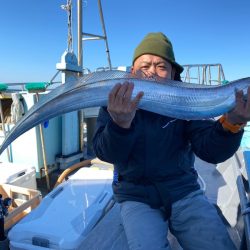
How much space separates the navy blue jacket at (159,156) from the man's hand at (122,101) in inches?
9.5

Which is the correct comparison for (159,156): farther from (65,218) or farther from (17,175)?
(17,175)

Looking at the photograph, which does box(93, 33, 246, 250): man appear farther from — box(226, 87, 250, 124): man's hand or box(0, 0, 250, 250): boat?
box(0, 0, 250, 250): boat

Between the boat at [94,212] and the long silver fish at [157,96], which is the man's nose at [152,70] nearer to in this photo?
the long silver fish at [157,96]

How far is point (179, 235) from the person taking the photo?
1.94 metres

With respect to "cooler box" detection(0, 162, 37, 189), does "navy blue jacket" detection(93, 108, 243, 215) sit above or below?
above

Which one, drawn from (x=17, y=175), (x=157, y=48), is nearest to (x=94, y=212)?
(x=157, y=48)

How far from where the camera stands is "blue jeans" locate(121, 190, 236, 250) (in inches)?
68.7

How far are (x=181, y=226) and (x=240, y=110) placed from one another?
0.90 m

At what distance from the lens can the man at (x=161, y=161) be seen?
1.77 m

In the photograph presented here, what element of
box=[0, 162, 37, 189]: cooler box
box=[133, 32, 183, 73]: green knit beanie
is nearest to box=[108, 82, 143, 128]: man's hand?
box=[133, 32, 183, 73]: green knit beanie

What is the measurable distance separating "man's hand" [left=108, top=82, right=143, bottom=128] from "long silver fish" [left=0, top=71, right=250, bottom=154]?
0.12 ft

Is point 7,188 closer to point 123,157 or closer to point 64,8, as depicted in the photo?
point 123,157

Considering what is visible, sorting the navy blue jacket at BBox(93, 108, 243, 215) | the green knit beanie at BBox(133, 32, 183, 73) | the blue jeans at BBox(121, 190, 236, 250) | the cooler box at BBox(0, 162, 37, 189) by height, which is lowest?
the cooler box at BBox(0, 162, 37, 189)

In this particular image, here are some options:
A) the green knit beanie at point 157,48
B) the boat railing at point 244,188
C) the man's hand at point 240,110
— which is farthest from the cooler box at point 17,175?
the man's hand at point 240,110
